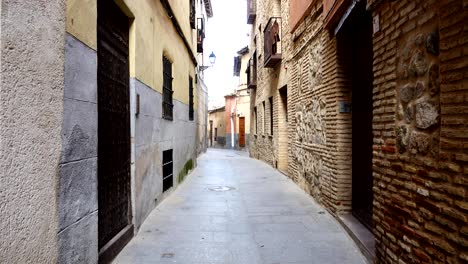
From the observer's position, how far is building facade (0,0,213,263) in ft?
6.63

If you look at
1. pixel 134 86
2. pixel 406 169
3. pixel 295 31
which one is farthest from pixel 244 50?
pixel 406 169

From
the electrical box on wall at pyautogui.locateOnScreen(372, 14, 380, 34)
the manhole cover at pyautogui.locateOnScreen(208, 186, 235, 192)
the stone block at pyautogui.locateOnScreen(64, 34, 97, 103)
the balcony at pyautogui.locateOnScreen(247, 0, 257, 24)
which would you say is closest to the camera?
the stone block at pyautogui.locateOnScreen(64, 34, 97, 103)

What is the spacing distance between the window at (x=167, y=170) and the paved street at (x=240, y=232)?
0.85ft

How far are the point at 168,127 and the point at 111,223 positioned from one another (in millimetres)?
3423

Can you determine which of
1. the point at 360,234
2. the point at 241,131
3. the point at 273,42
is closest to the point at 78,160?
the point at 360,234

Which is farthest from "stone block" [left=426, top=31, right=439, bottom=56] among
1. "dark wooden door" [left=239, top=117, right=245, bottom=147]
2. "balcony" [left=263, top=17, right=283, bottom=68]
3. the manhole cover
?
"dark wooden door" [left=239, top=117, right=245, bottom=147]

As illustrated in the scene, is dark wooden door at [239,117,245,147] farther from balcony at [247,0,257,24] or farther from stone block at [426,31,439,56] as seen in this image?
stone block at [426,31,439,56]

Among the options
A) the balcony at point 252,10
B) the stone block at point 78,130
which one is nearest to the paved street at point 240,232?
the stone block at point 78,130

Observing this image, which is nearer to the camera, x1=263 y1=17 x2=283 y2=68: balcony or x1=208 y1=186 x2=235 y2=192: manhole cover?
x1=208 y1=186 x2=235 y2=192: manhole cover

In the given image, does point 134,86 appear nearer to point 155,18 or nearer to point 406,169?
point 155,18

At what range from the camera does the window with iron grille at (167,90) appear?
6.88 meters

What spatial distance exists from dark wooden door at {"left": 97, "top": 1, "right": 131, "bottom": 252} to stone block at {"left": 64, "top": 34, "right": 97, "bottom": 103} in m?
0.43

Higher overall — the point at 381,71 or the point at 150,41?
the point at 150,41

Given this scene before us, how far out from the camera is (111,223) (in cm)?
380
